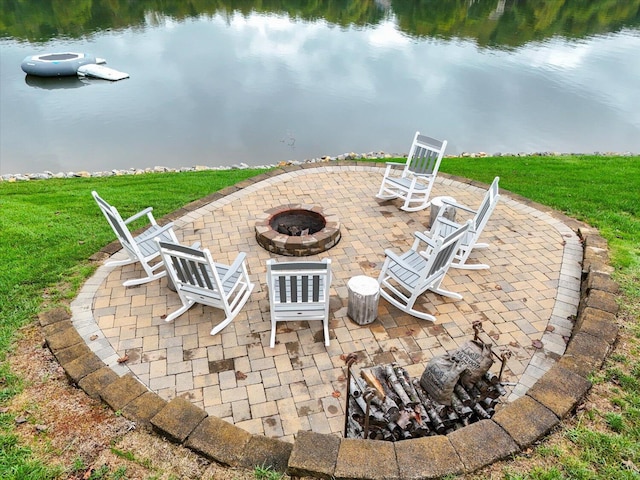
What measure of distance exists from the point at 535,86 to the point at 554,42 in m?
9.75

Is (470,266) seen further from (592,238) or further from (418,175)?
(418,175)

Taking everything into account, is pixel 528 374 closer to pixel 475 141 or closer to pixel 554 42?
pixel 475 141

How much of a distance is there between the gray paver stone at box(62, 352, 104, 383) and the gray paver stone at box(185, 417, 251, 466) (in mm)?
1245

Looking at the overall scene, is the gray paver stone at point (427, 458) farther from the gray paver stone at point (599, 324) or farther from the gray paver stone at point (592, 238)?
the gray paver stone at point (592, 238)

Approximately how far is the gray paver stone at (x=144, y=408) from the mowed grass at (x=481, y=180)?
546mm

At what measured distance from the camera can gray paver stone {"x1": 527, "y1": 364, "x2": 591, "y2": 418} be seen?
2941mm

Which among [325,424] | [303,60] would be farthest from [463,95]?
[325,424]

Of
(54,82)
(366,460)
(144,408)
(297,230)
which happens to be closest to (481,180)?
(297,230)

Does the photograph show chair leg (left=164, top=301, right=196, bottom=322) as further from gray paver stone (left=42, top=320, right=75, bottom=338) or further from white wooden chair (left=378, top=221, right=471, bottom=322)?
white wooden chair (left=378, top=221, right=471, bottom=322)

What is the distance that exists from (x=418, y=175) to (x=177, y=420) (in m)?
4.93

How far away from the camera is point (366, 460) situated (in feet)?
8.47

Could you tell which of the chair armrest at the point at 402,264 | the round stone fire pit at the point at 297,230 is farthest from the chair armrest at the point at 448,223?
the round stone fire pit at the point at 297,230

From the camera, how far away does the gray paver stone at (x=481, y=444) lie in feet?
8.54

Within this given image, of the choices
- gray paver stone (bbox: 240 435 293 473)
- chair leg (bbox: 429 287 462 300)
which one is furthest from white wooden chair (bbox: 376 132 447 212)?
gray paver stone (bbox: 240 435 293 473)
